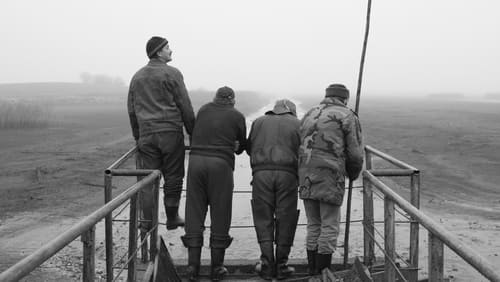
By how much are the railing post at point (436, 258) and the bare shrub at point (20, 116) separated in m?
27.5

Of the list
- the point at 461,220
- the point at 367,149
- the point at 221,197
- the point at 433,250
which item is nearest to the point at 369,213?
the point at 367,149

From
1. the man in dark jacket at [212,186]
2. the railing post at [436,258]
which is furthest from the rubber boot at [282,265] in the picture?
the railing post at [436,258]

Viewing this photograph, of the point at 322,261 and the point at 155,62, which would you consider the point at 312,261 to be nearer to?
the point at 322,261

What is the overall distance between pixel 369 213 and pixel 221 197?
1.39m

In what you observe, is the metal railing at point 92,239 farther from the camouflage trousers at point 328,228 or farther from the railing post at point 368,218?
the railing post at point 368,218

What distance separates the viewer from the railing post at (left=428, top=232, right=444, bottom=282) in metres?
3.37

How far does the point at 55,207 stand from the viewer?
36.2 ft

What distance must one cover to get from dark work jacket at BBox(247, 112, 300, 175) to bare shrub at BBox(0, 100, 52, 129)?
82.9ft

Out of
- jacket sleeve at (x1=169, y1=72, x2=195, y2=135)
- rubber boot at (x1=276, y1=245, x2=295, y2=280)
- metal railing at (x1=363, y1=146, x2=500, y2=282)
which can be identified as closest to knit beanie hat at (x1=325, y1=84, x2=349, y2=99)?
metal railing at (x1=363, y1=146, x2=500, y2=282)

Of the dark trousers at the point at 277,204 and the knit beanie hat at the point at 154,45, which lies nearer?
the dark trousers at the point at 277,204

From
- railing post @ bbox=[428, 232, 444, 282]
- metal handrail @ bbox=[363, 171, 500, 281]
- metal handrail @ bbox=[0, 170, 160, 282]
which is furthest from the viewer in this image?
railing post @ bbox=[428, 232, 444, 282]

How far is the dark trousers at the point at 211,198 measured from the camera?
521 cm

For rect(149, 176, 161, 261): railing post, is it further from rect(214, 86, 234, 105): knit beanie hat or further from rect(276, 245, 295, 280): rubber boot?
rect(276, 245, 295, 280): rubber boot

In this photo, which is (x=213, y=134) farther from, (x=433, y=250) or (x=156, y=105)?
(x=433, y=250)
